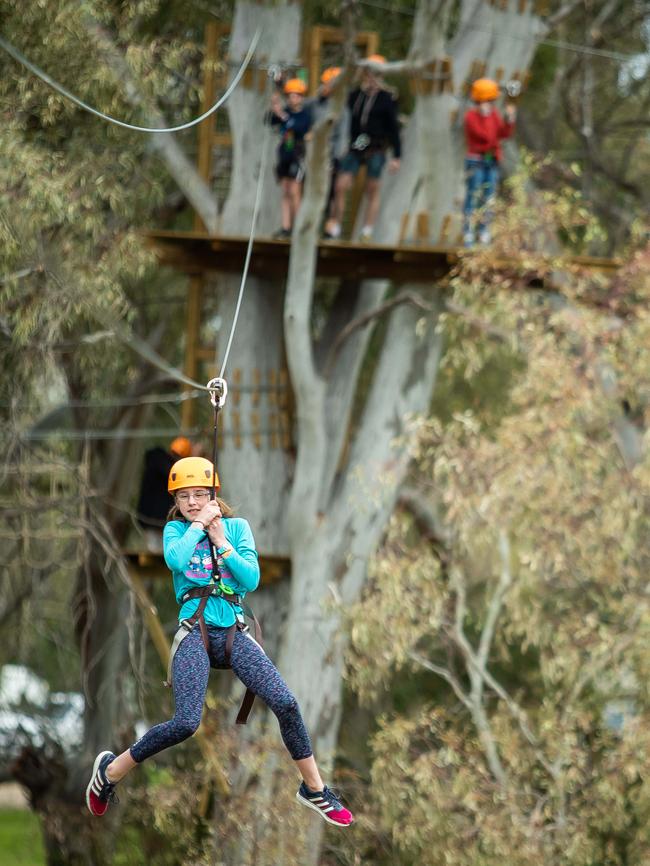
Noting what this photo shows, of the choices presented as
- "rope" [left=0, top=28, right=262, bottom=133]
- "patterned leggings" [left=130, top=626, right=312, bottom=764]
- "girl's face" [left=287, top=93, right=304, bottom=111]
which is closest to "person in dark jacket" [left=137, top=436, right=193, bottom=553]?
"rope" [left=0, top=28, right=262, bottom=133]

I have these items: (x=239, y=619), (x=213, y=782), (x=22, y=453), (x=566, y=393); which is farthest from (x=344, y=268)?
(x=239, y=619)

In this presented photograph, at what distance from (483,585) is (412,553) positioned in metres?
4.39

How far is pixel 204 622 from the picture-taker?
249 inches

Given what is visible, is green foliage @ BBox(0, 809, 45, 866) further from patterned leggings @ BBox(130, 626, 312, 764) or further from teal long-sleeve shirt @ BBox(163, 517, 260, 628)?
teal long-sleeve shirt @ BBox(163, 517, 260, 628)

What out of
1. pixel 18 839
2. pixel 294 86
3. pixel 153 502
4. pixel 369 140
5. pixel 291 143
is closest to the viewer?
pixel 294 86

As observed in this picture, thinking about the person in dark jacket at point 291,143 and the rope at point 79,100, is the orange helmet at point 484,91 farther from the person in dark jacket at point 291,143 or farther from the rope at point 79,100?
the rope at point 79,100

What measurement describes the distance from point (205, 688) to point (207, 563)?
516mm

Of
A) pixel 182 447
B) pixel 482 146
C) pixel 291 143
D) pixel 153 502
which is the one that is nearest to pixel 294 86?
pixel 291 143

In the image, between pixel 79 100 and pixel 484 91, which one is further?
pixel 484 91

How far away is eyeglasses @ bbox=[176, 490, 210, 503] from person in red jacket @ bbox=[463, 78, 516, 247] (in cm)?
688

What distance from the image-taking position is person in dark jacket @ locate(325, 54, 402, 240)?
1232 cm

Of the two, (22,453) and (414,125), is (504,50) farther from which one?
(22,453)

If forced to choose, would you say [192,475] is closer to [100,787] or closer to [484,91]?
[100,787]

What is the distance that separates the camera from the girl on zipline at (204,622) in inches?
241
